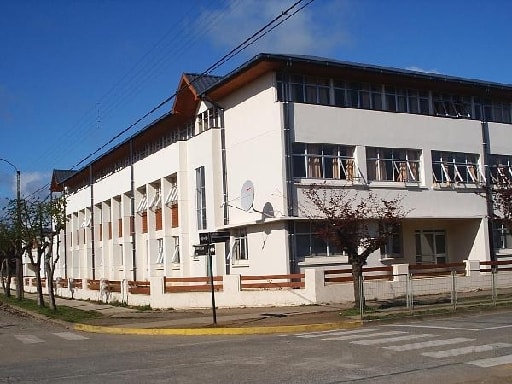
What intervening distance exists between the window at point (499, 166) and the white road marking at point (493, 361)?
75.1 ft

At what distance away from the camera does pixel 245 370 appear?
10867mm

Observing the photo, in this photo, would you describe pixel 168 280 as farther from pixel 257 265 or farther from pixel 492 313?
pixel 492 313

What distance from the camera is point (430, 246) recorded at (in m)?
31.9

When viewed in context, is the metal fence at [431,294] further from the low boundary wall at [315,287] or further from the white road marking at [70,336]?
the white road marking at [70,336]

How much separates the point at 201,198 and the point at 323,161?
7.20m

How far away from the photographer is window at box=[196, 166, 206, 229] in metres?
31.9

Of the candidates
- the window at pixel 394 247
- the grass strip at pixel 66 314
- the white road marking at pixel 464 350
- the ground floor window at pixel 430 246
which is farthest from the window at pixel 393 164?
the white road marking at pixel 464 350

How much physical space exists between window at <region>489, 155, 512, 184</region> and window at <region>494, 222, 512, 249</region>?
2231 millimetres

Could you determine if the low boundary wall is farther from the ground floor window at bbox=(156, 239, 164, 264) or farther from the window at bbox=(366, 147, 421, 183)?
the ground floor window at bbox=(156, 239, 164, 264)

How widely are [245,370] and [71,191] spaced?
54.0 metres

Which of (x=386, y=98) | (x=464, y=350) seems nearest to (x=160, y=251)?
(x=386, y=98)

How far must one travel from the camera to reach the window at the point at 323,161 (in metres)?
27.1

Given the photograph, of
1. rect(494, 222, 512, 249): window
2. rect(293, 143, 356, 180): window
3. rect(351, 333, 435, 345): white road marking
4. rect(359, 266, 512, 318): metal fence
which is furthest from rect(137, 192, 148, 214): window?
rect(351, 333, 435, 345): white road marking

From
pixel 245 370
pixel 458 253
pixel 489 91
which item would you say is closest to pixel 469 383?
pixel 245 370
